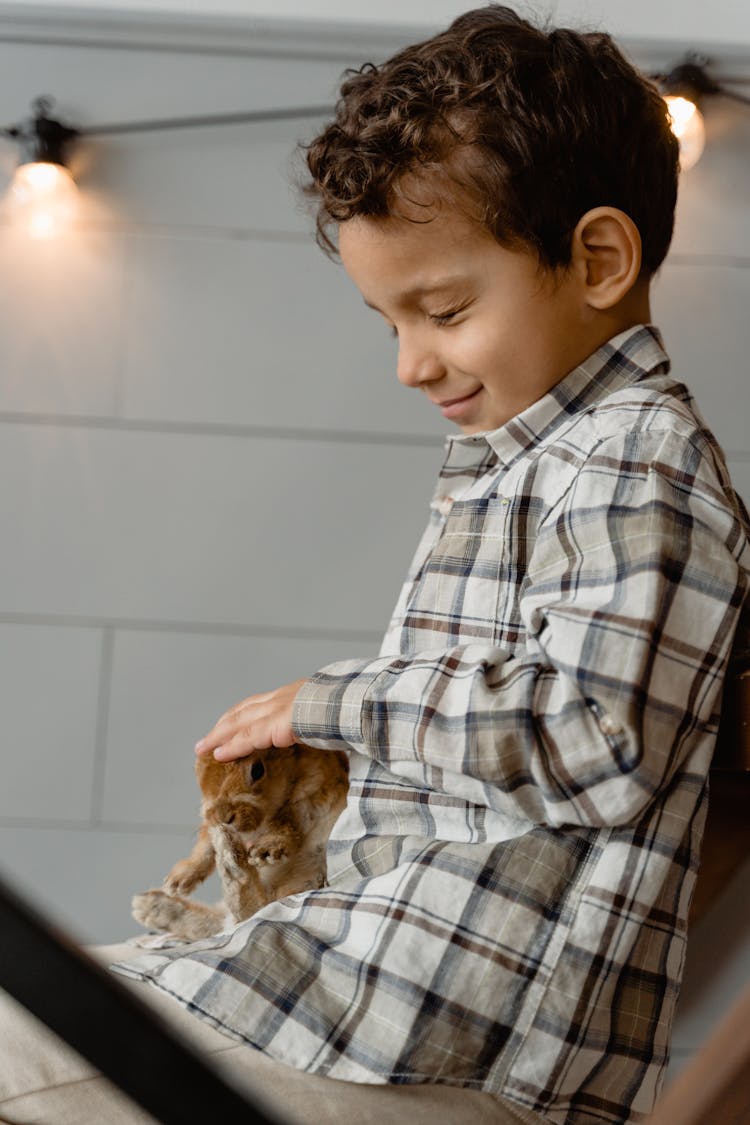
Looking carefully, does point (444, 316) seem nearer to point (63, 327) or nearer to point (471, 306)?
point (471, 306)

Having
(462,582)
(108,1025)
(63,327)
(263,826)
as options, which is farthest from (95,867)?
(108,1025)

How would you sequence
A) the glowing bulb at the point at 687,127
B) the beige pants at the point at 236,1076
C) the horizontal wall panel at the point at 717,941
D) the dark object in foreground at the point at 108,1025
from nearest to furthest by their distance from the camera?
the dark object in foreground at the point at 108,1025, the beige pants at the point at 236,1076, the horizontal wall panel at the point at 717,941, the glowing bulb at the point at 687,127

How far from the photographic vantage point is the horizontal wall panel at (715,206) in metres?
1.38

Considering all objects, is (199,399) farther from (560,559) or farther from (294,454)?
(560,559)

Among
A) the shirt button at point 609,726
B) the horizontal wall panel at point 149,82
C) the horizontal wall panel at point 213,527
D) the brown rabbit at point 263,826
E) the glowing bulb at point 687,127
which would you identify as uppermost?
the horizontal wall panel at point 149,82

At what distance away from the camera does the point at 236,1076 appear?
0.48 metres

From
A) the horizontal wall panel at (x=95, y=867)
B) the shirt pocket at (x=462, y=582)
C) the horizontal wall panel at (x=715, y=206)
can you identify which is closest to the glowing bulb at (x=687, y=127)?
the horizontal wall panel at (x=715, y=206)

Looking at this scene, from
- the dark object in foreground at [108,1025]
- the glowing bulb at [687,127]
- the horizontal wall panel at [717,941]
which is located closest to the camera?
the dark object in foreground at [108,1025]

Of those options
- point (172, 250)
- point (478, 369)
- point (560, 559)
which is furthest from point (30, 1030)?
point (172, 250)

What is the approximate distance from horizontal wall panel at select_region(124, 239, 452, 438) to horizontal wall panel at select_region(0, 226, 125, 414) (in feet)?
0.10

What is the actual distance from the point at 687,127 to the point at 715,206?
0.40 ft

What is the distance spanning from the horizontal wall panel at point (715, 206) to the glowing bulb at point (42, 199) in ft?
2.58

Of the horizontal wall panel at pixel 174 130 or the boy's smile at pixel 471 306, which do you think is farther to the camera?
the horizontal wall panel at pixel 174 130

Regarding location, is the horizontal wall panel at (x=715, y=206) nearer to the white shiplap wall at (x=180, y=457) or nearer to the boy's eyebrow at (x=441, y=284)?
the white shiplap wall at (x=180, y=457)
